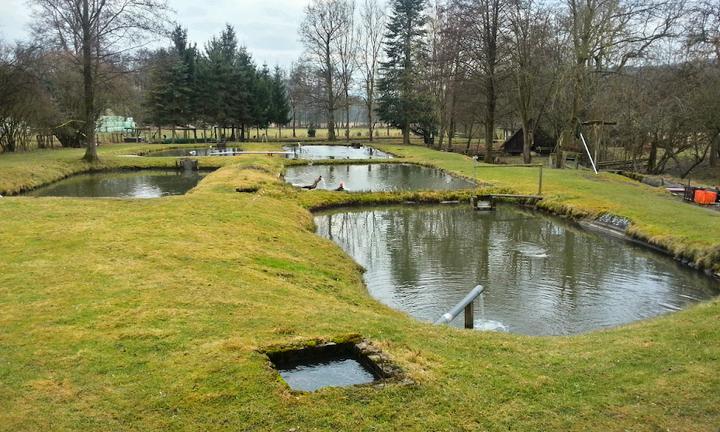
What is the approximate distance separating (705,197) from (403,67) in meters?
41.5

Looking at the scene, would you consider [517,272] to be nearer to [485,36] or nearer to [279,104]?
[485,36]

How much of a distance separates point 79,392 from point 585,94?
3839cm

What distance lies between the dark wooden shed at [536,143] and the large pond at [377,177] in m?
13.8

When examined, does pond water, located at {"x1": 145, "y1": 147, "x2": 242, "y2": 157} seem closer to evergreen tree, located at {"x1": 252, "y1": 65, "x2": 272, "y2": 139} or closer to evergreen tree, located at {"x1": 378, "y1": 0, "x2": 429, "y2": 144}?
evergreen tree, located at {"x1": 252, "y1": 65, "x2": 272, "y2": 139}

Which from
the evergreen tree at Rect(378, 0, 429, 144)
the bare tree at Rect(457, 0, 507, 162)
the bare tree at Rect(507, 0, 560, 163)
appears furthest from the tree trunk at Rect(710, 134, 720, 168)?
the evergreen tree at Rect(378, 0, 429, 144)

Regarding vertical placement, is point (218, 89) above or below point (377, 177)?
above

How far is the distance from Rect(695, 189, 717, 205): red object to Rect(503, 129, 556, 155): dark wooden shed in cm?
2661

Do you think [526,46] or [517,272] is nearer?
[517,272]

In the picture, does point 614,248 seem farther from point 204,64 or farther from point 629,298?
point 204,64

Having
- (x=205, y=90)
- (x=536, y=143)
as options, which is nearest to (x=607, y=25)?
(x=536, y=143)

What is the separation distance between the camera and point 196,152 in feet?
139

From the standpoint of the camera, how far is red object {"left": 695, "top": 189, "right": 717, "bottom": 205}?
723 inches

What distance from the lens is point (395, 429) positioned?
4.46 meters

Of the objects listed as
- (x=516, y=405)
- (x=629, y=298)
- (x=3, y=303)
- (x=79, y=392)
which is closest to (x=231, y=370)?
(x=79, y=392)
